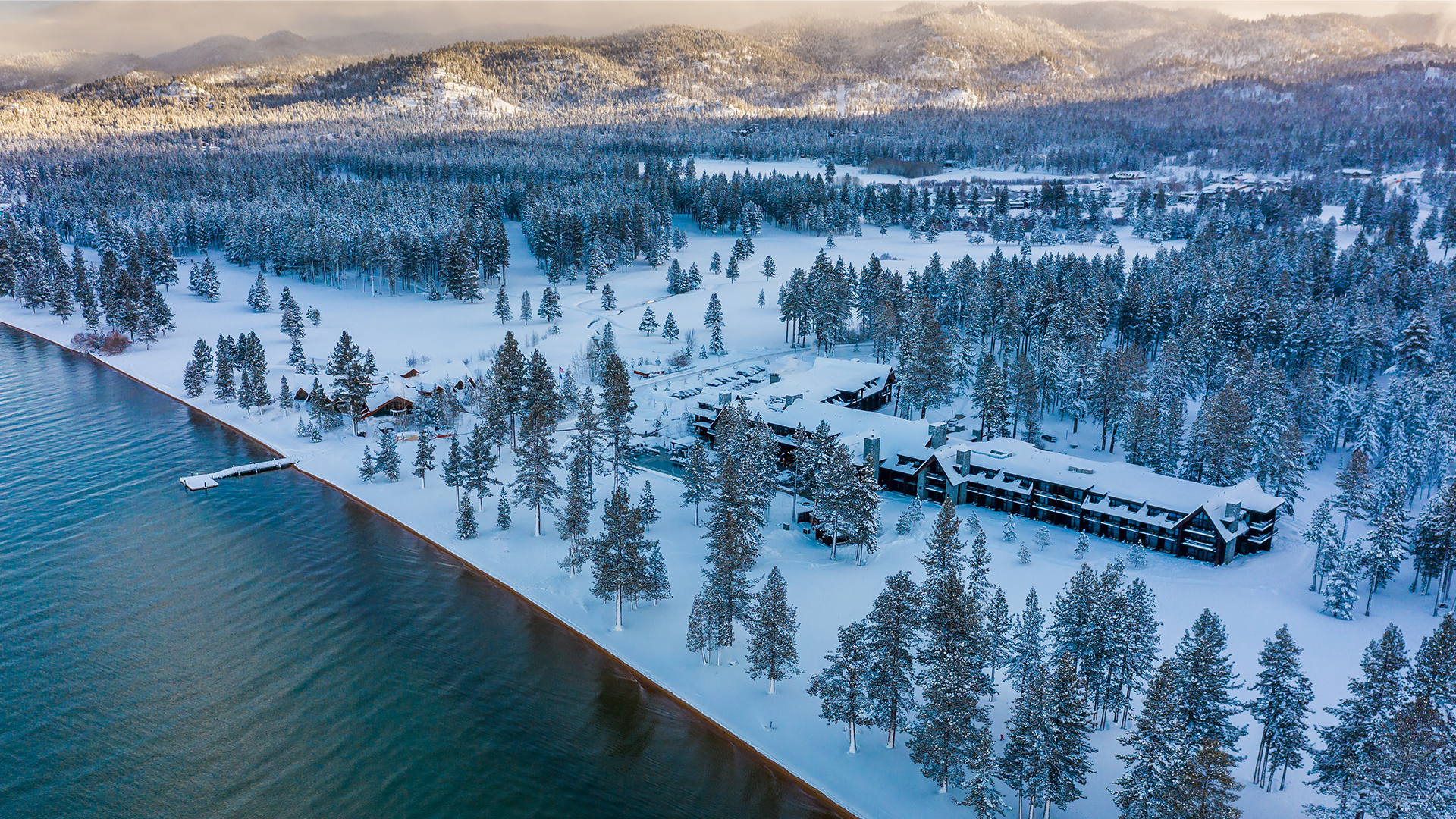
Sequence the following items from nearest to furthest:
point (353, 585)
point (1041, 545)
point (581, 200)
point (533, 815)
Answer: point (533, 815), point (353, 585), point (1041, 545), point (581, 200)

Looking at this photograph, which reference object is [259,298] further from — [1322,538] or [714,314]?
[1322,538]

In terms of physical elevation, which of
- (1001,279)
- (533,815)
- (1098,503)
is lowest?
(533,815)

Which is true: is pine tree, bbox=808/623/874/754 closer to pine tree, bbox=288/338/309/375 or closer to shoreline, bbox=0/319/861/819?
shoreline, bbox=0/319/861/819

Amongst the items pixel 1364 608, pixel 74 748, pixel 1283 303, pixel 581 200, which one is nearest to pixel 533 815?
pixel 74 748

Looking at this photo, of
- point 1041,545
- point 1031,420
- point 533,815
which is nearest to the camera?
point 533,815

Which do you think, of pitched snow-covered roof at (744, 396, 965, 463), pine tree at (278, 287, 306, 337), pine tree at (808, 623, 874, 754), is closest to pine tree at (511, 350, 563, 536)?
pitched snow-covered roof at (744, 396, 965, 463)

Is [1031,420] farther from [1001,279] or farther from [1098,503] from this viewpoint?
[1001,279]

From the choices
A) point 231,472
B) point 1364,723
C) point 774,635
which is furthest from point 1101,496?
point 231,472

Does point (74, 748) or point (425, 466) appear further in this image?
point (425, 466)
